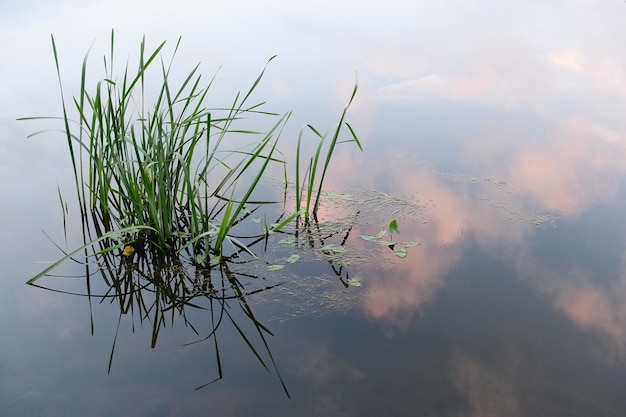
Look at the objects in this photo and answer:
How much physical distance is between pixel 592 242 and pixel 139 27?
5.06m

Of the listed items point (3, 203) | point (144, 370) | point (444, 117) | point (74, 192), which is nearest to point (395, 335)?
point (144, 370)

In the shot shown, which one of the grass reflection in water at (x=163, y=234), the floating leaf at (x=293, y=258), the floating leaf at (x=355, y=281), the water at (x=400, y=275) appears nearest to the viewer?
the water at (x=400, y=275)

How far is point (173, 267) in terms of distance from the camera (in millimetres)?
2232

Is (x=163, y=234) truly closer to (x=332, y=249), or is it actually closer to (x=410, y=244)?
(x=332, y=249)

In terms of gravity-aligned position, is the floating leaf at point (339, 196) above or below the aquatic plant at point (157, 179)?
below

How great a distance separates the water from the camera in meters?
1.72

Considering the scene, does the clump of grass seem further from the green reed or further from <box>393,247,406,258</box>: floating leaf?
<box>393,247,406,258</box>: floating leaf

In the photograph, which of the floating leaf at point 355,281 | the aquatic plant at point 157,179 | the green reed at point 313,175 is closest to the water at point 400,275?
the floating leaf at point 355,281

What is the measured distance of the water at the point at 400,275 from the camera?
1.72 metres

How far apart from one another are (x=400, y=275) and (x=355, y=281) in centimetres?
19

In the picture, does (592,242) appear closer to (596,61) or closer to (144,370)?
(144,370)

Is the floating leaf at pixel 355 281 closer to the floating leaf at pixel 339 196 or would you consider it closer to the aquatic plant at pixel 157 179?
the aquatic plant at pixel 157 179

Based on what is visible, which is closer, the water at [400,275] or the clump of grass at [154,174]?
the water at [400,275]

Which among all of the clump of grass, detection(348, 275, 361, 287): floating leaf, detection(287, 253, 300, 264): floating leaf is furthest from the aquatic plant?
detection(348, 275, 361, 287): floating leaf
